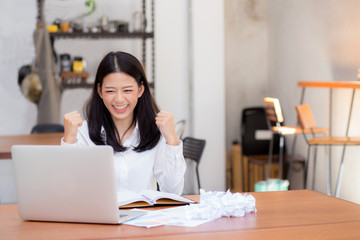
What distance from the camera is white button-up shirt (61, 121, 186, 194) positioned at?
234 centimetres

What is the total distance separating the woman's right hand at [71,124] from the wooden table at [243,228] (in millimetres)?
456

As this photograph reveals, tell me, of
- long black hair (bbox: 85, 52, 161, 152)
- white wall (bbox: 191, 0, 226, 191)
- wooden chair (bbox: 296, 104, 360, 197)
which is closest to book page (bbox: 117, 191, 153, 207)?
long black hair (bbox: 85, 52, 161, 152)

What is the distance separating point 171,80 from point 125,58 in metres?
3.61

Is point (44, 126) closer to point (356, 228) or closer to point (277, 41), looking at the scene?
point (277, 41)

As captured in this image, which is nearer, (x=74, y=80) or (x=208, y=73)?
(x=74, y=80)

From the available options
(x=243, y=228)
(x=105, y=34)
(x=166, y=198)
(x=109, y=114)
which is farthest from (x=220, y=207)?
(x=105, y=34)

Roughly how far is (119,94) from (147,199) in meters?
0.59

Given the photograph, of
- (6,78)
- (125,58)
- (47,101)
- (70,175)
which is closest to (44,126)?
(47,101)

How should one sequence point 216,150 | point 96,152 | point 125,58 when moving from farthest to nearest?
point 216,150 < point 125,58 < point 96,152

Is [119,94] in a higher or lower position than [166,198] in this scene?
higher

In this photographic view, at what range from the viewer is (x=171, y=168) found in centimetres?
233

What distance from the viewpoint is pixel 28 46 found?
570cm

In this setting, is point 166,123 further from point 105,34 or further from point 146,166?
point 105,34

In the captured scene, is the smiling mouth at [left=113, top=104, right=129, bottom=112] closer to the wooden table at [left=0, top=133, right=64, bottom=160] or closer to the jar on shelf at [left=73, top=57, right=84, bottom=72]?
the wooden table at [left=0, top=133, right=64, bottom=160]
